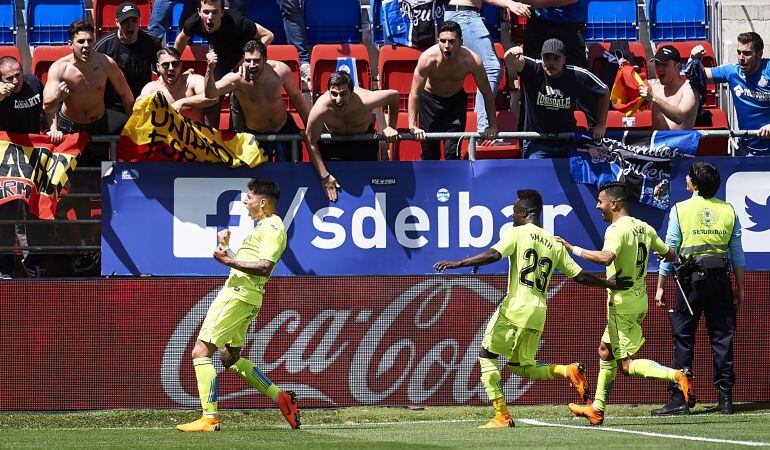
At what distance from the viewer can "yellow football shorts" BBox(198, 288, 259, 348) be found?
33.0 ft

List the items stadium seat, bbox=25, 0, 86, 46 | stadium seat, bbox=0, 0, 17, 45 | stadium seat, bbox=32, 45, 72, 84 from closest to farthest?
stadium seat, bbox=32, 45, 72, 84 → stadium seat, bbox=0, 0, 17, 45 → stadium seat, bbox=25, 0, 86, 46

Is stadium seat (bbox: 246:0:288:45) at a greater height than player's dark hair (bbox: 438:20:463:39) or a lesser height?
greater

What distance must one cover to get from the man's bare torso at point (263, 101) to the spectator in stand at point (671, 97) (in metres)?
3.68

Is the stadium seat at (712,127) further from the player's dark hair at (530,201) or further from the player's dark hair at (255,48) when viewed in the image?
the player's dark hair at (255,48)

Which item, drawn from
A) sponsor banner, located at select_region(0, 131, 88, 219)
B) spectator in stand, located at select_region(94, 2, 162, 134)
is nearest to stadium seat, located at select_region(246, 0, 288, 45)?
spectator in stand, located at select_region(94, 2, 162, 134)

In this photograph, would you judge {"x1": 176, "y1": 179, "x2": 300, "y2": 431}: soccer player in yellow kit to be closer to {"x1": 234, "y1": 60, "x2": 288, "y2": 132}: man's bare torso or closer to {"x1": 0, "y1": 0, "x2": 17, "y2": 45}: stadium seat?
{"x1": 234, "y1": 60, "x2": 288, "y2": 132}: man's bare torso

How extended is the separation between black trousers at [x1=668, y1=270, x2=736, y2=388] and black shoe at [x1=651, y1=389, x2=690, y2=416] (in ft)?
0.89

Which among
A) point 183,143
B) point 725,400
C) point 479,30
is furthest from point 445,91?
point 725,400

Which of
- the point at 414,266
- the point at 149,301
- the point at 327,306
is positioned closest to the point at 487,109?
the point at 414,266

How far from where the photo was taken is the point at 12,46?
1484 centimetres

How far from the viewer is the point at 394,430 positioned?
10320 mm

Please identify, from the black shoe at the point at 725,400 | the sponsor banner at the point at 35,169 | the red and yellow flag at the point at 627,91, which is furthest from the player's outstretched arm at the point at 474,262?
the red and yellow flag at the point at 627,91

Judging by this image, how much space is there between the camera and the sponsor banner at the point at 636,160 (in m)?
12.0

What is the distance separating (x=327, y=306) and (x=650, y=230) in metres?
3.26
